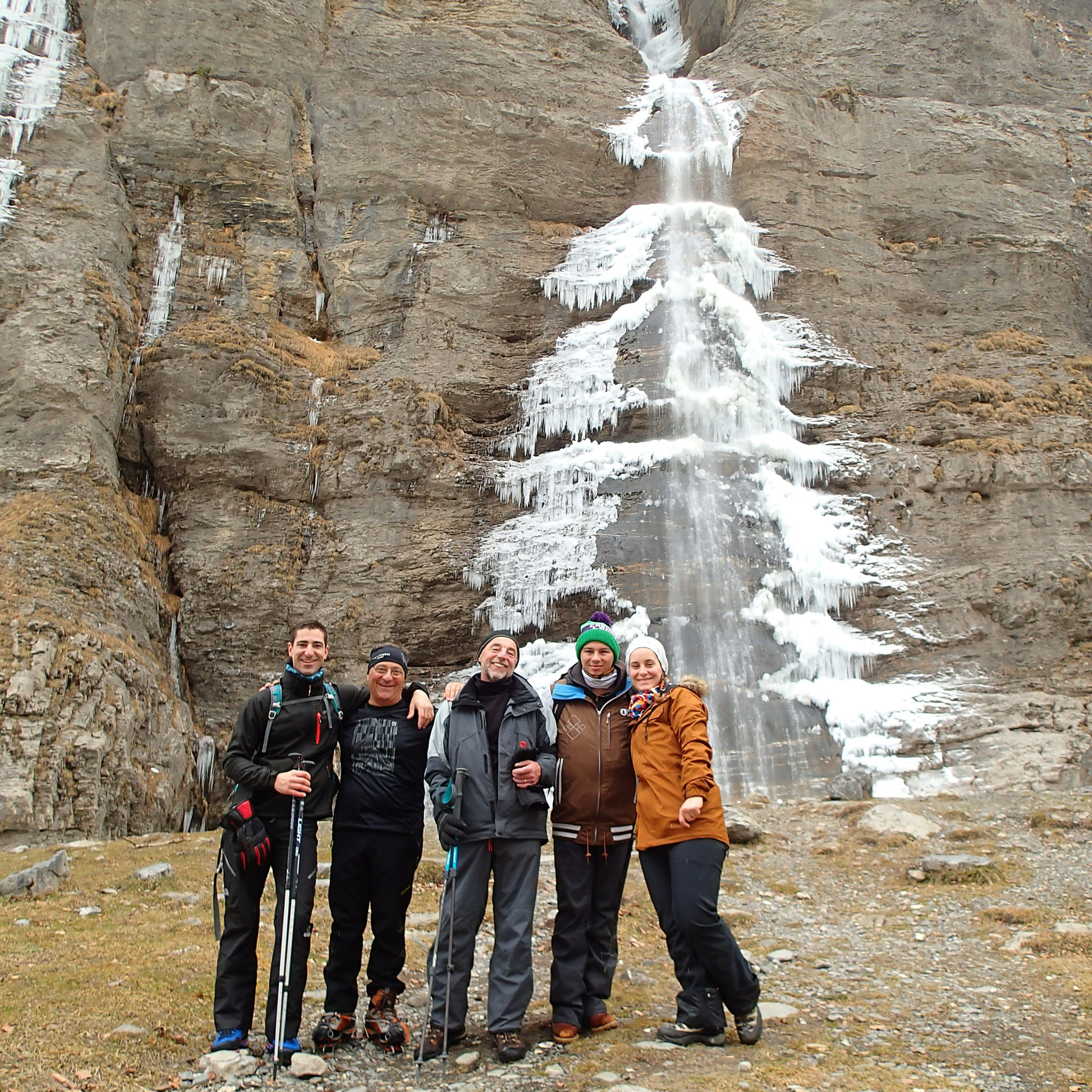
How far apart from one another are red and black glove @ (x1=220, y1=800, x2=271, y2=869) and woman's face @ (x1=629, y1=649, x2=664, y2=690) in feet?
7.34

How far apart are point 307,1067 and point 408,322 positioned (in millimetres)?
20902

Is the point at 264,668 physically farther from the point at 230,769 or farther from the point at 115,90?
the point at 115,90

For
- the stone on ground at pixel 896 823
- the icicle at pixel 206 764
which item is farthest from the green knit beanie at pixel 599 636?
the icicle at pixel 206 764

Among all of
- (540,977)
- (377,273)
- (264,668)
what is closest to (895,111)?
(377,273)

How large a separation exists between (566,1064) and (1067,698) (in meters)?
14.4

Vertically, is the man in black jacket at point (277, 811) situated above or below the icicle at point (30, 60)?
below

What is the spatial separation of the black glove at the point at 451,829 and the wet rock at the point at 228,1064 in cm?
136

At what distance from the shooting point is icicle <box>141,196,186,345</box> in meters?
21.8

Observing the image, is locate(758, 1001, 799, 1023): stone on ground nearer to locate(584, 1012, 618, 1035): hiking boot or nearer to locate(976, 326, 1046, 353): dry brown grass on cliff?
locate(584, 1012, 618, 1035): hiking boot

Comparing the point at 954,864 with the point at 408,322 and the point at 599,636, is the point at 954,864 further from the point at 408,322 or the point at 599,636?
the point at 408,322

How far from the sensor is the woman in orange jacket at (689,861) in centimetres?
500

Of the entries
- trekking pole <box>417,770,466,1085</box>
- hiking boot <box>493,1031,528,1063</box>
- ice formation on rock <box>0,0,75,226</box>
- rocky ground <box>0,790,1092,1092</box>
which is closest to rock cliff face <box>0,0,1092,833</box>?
ice formation on rock <box>0,0,75,226</box>

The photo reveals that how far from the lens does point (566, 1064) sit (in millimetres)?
4797

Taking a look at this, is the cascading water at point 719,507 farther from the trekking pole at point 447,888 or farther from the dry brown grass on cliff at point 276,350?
the trekking pole at point 447,888
